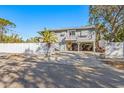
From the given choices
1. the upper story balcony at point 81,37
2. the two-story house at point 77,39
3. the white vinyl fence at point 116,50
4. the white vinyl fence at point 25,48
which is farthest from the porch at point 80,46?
the white vinyl fence at point 116,50

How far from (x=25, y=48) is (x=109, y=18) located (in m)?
12.2

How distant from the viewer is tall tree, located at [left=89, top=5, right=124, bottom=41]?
91.0ft

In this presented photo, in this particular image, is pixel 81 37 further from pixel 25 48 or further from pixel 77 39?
pixel 25 48

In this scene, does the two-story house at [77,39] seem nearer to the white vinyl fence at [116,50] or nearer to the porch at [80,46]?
the porch at [80,46]

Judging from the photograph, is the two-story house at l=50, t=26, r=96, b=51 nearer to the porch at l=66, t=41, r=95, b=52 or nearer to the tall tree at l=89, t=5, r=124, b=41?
the porch at l=66, t=41, r=95, b=52

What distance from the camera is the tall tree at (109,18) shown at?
2775cm

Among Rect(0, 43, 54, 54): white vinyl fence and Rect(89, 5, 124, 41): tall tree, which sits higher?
Rect(89, 5, 124, 41): tall tree

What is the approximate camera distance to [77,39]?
39312 millimetres

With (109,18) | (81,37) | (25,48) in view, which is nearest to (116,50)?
Answer: (109,18)

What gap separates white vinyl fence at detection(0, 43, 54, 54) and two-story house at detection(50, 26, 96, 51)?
1123 cm

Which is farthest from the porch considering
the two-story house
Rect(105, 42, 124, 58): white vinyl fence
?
Rect(105, 42, 124, 58): white vinyl fence

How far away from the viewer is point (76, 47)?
40.6m

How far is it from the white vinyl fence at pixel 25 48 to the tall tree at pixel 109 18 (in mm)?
8529
